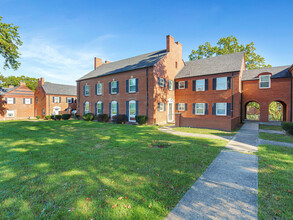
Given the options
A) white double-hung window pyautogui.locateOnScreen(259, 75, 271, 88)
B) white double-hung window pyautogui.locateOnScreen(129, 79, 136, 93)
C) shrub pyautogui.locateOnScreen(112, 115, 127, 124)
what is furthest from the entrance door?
white double-hung window pyautogui.locateOnScreen(259, 75, 271, 88)

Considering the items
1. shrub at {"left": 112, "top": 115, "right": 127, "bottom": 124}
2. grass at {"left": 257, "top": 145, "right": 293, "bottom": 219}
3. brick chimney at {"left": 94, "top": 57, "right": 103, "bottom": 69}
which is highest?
brick chimney at {"left": 94, "top": 57, "right": 103, "bottom": 69}

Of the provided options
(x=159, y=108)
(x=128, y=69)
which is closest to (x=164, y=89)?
(x=159, y=108)

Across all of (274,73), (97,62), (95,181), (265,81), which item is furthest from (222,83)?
(97,62)

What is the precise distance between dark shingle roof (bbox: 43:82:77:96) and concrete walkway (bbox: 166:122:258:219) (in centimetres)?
3780

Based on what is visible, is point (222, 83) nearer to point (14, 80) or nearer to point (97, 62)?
point (97, 62)

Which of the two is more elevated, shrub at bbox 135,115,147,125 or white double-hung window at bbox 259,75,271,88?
white double-hung window at bbox 259,75,271,88

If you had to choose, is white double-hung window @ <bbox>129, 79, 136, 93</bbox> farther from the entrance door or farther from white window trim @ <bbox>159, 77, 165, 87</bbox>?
the entrance door

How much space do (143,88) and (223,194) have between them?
1462 cm

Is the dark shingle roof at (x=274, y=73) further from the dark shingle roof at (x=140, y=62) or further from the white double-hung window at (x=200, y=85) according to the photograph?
the dark shingle roof at (x=140, y=62)

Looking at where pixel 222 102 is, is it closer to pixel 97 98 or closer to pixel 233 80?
pixel 233 80

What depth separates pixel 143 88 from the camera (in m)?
17.0

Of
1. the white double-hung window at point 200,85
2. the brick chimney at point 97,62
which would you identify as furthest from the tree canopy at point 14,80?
the white double-hung window at point 200,85

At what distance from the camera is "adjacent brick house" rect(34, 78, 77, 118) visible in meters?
32.6

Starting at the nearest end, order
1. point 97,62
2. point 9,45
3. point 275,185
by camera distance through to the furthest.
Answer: point 275,185
point 9,45
point 97,62
